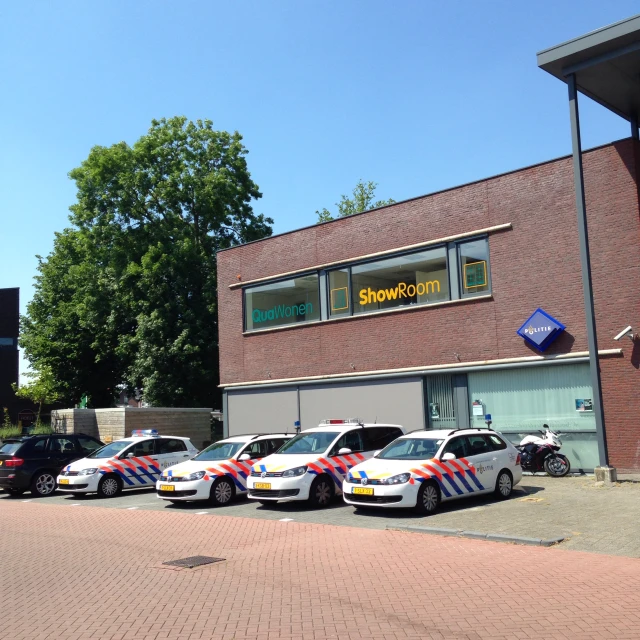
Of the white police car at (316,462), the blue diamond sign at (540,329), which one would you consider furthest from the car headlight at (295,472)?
the blue diamond sign at (540,329)

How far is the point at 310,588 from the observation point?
8.06 meters

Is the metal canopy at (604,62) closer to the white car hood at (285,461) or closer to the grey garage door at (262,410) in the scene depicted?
the white car hood at (285,461)

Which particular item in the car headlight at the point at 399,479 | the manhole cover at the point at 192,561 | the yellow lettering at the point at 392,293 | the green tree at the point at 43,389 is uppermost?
the yellow lettering at the point at 392,293

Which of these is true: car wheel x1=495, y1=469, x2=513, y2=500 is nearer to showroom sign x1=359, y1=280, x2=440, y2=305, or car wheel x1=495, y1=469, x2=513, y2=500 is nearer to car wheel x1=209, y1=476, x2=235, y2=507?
car wheel x1=209, y1=476, x2=235, y2=507

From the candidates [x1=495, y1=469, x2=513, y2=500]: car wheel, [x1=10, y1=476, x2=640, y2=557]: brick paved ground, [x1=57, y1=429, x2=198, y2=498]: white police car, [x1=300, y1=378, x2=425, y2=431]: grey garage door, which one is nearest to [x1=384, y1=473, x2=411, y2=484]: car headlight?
[x1=10, y1=476, x2=640, y2=557]: brick paved ground

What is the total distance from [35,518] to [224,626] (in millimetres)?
9679

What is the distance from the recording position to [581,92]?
17.2m

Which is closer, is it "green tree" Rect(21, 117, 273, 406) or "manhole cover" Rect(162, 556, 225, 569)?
"manhole cover" Rect(162, 556, 225, 569)

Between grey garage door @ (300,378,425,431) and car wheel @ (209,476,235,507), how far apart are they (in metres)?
6.26

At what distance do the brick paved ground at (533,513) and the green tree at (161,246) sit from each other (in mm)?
16839

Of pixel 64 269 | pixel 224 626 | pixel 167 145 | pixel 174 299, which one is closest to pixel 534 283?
pixel 224 626

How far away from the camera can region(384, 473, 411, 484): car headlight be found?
12613mm

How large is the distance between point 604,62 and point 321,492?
10664 mm

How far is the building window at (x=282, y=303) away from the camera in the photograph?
77.3ft
